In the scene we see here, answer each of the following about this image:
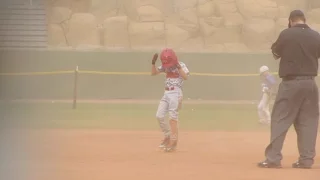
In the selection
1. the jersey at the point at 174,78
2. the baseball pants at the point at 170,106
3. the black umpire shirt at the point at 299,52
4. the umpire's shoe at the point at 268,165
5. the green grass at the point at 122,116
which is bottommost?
the green grass at the point at 122,116

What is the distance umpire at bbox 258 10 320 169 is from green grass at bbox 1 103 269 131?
20.2 feet

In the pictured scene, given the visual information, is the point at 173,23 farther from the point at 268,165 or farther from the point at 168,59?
the point at 268,165

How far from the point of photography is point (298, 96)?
10.4 m

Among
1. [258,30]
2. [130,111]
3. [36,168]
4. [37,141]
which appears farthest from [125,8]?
[36,168]

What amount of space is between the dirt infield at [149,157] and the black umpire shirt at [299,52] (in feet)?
4.23

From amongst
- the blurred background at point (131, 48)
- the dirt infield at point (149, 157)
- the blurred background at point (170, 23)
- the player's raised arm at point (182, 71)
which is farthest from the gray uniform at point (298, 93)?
the blurred background at point (170, 23)

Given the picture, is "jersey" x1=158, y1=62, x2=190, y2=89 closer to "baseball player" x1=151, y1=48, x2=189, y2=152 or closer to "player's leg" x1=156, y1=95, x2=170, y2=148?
"baseball player" x1=151, y1=48, x2=189, y2=152

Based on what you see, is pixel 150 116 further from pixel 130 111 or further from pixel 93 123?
pixel 93 123

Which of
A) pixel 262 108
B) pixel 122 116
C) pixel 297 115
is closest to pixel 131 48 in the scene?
pixel 122 116

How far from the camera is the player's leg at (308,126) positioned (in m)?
10.4

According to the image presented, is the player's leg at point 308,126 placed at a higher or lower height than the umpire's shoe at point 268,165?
higher

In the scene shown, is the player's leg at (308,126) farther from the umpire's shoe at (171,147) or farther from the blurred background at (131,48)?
the blurred background at (131,48)

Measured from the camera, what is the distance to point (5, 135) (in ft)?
46.8

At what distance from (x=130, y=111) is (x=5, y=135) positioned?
689cm
